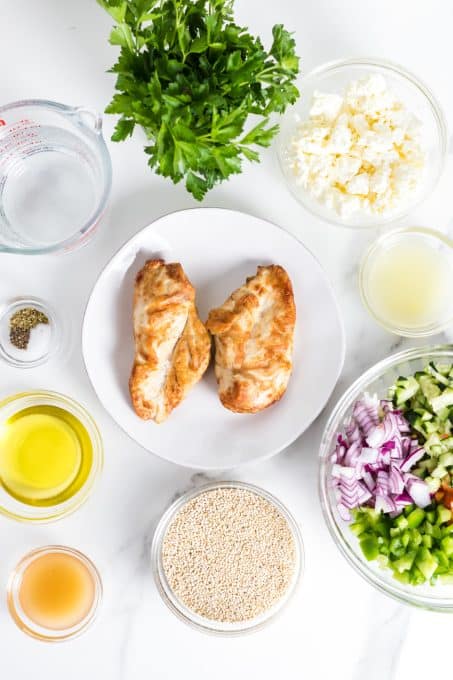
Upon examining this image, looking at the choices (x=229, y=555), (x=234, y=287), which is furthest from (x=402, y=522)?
(x=234, y=287)

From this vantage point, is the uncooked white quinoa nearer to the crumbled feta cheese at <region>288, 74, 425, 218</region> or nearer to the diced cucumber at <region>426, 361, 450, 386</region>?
the diced cucumber at <region>426, 361, 450, 386</region>

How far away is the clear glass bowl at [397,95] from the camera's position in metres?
2.31

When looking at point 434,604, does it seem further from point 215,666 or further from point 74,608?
point 74,608

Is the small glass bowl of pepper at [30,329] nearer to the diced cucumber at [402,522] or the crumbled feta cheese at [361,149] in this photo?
the crumbled feta cheese at [361,149]

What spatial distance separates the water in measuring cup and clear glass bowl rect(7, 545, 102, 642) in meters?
0.97

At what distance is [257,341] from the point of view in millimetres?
2301

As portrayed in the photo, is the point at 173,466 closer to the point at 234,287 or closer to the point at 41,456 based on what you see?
the point at 41,456

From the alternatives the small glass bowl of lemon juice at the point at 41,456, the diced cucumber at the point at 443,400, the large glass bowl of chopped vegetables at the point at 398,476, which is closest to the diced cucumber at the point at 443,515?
the large glass bowl of chopped vegetables at the point at 398,476

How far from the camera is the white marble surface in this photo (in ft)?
7.69

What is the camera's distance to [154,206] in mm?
2375

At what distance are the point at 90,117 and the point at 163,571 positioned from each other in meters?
1.41

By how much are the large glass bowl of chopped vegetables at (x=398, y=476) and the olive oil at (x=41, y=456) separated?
0.80 m

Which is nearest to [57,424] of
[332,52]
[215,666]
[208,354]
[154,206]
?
[208,354]

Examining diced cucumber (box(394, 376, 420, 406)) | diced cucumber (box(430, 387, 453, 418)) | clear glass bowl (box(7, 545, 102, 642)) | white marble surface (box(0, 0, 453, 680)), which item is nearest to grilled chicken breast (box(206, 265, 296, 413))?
white marble surface (box(0, 0, 453, 680))
